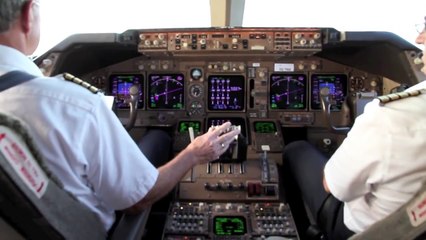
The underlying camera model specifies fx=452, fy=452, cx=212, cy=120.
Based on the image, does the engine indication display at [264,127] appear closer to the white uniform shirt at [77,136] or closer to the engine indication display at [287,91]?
the engine indication display at [287,91]

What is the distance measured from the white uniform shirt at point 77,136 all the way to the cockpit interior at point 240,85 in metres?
1.01

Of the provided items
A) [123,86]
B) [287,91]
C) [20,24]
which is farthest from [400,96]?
[123,86]

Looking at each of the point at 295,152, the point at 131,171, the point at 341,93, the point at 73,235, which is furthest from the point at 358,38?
the point at 73,235

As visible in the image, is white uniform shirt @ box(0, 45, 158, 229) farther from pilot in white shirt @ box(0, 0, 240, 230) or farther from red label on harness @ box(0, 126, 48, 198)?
red label on harness @ box(0, 126, 48, 198)

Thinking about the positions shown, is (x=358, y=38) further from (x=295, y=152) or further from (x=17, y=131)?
(x=17, y=131)

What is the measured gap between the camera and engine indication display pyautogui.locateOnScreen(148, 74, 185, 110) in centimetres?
314

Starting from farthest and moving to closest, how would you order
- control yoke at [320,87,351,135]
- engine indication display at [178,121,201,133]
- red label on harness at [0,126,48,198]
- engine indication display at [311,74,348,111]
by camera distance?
engine indication display at [311,74,348,111] < engine indication display at [178,121,201,133] < control yoke at [320,87,351,135] < red label on harness at [0,126,48,198]

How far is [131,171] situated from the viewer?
1.25 metres

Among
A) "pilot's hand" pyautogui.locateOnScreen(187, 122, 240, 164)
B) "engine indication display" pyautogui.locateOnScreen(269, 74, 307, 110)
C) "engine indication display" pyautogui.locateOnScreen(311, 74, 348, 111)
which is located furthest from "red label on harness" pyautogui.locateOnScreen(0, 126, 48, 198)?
"engine indication display" pyautogui.locateOnScreen(311, 74, 348, 111)

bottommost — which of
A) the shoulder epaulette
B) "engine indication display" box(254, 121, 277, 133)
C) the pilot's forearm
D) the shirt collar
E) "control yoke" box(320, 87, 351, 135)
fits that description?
"engine indication display" box(254, 121, 277, 133)

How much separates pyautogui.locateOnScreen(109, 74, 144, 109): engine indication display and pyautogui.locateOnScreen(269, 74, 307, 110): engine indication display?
0.91 m

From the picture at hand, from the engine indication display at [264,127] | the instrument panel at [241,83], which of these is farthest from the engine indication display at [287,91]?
the engine indication display at [264,127]

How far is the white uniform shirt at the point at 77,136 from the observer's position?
1109 millimetres

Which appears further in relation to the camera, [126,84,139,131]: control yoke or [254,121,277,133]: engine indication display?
[254,121,277,133]: engine indication display
